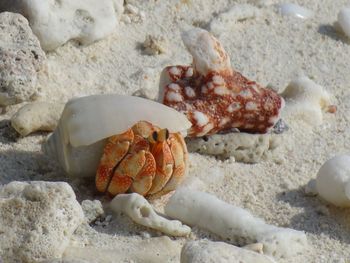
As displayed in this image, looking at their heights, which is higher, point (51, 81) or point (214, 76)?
point (214, 76)

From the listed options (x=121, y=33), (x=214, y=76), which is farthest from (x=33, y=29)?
(x=214, y=76)

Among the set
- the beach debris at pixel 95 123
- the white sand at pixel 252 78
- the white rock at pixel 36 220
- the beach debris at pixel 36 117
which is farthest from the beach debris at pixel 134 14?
the white rock at pixel 36 220

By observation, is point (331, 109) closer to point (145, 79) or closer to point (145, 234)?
point (145, 79)

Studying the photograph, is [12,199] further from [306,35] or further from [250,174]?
[306,35]

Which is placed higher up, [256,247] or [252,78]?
[256,247]

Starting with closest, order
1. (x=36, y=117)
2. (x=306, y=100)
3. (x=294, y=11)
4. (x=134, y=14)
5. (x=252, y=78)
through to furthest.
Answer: (x=36, y=117) → (x=306, y=100) → (x=252, y=78) → (x=134, y=14) → (x=294, y=11)

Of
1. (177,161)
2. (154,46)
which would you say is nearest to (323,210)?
(177,161)
